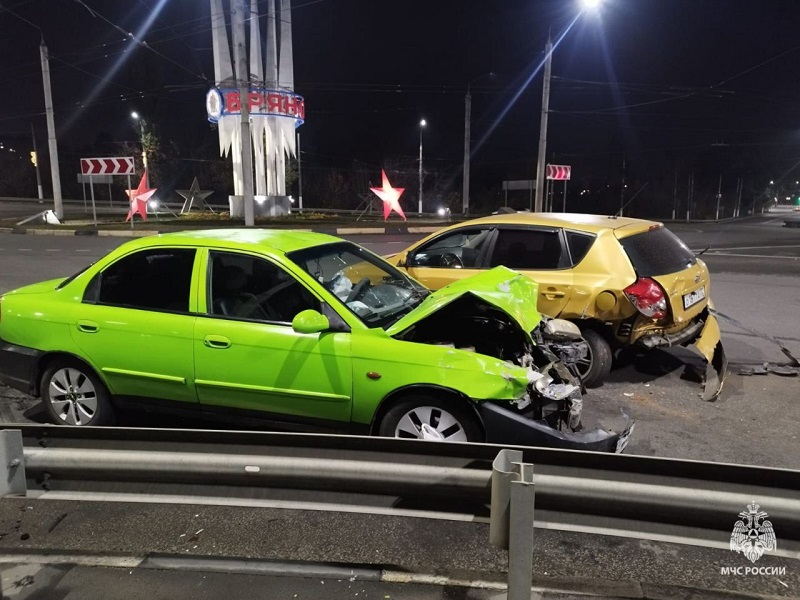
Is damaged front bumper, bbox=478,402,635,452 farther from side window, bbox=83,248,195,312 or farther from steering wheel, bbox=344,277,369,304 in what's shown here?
side window, bbox=83,248,195,312

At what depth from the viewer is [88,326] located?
4059mm

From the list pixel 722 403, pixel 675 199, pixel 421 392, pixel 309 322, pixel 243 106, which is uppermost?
pixel 243 106

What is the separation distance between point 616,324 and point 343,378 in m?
2.92

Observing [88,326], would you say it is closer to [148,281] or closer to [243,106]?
[148,281]

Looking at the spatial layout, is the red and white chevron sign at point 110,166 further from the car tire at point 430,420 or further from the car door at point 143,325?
the car tire at point 430,420

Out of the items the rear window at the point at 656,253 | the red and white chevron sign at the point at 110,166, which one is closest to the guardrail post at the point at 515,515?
the rear window at the point at 656,253

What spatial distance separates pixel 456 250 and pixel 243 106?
17755 mm

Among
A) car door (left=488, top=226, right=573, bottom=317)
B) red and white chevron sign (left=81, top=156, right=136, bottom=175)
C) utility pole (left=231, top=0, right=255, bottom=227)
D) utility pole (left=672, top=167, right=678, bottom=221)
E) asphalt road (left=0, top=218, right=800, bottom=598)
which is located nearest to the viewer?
asphalt road (left=0, top=218, right=800, bottom=598)

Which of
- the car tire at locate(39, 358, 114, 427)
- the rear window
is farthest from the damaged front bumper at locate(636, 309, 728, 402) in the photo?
the car tire at locate(39, 358, 114, 427)

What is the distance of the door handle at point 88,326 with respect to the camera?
404 cm

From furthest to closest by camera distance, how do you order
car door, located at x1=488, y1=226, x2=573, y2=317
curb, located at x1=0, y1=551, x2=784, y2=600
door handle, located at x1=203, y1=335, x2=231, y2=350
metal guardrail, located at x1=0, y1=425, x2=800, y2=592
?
1. car door, located at x1=488, y1=226, x2=573, y2=317
2. door handle, located at x1=203, y1=335, x2=231, y2=350
3. curb, located at x1=0, y1=551, x2=784, y2=600
4. metal guardrail, located at x1=0, y1=425, x2=800, y2=592

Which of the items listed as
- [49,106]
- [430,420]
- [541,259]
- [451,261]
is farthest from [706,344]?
[49,106]

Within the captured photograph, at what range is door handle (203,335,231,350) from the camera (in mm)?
3734

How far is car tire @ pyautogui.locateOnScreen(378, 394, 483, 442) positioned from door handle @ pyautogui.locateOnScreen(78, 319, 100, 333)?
85.0 inches
